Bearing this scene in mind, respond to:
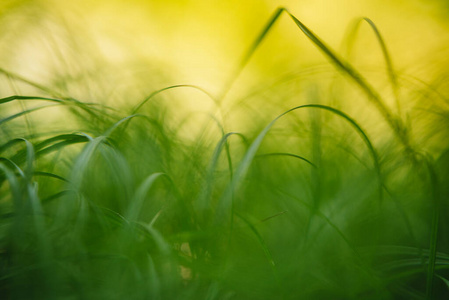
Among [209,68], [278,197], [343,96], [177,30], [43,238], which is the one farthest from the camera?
[177,30]

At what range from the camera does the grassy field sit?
0.31 m

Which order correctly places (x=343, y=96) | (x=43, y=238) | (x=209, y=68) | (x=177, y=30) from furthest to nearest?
(x=177, y=30), (x=209, y=68), (x=343, y=96), (x=43, y=238)

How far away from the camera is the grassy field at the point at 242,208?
31 centimetres

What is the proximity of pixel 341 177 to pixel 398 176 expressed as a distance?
0.08 metres

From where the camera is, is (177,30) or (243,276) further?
(177,30)

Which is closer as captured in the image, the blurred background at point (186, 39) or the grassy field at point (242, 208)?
the grassy field at point (242, 208)

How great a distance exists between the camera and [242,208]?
442mm

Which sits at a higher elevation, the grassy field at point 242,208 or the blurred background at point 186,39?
the blurred background at point 186,39

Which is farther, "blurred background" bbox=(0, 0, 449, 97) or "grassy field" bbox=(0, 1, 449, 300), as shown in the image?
"blurred background" bbox=(0, 0, 449, 97)

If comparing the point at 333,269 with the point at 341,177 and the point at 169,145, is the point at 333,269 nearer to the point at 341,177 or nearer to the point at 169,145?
the point at 341,177

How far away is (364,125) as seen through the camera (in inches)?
24.6

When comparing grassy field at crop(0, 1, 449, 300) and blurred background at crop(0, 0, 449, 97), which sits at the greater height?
blurred background at crop(0, 0, 449, 97)

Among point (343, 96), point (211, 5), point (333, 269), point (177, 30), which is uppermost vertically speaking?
point (211, 5)

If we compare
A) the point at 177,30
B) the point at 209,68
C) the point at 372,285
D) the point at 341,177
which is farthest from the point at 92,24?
the point at 372,285
